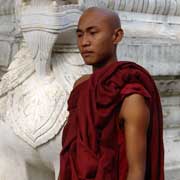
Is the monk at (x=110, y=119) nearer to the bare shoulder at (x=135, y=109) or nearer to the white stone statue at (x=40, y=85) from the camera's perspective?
the bare shoulder at (x=135, y=109)

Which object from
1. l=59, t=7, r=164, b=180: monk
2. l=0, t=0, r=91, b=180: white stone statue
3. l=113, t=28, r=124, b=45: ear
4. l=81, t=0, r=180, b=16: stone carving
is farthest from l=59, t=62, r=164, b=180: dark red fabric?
l=81, t=0, r=180, b=16: stone carving

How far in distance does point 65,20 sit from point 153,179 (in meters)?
0.85

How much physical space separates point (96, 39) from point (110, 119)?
1.00 ft

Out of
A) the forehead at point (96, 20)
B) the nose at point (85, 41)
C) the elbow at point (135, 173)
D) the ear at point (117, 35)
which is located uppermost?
the forehead at point (96, 20)

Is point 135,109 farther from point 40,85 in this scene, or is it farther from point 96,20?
point 40,85

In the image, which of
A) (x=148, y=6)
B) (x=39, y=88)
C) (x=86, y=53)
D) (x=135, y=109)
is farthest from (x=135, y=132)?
(x=148, y=6)

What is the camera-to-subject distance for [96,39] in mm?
2037

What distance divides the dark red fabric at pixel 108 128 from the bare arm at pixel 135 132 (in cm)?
3

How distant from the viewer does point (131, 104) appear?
1886 millimetres

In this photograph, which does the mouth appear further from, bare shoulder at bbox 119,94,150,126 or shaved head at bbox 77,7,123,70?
bare shoulder at bbox 119,94,150,126

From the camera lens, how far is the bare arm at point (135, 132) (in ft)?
6.15

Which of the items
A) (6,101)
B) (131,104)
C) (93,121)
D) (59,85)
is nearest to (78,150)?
(93,121)

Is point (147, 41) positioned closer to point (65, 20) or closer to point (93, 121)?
point (65, 20)

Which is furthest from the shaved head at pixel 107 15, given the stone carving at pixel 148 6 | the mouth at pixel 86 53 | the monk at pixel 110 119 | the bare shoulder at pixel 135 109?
the stone carving at pixel 148 6
